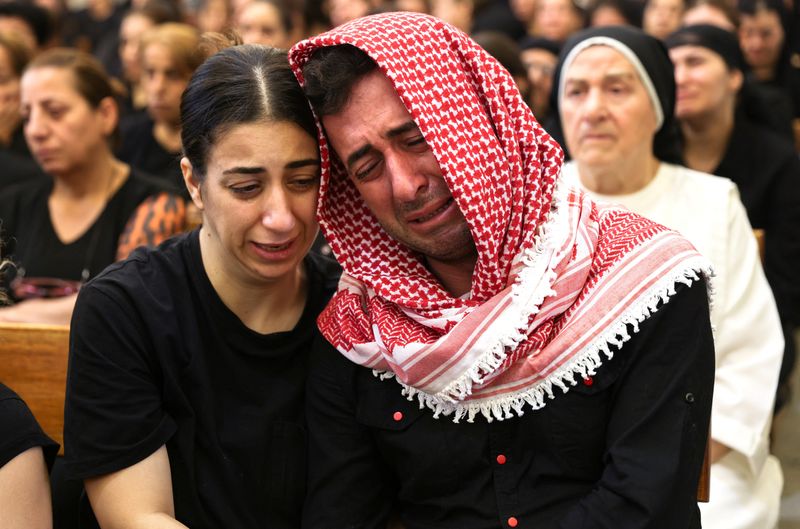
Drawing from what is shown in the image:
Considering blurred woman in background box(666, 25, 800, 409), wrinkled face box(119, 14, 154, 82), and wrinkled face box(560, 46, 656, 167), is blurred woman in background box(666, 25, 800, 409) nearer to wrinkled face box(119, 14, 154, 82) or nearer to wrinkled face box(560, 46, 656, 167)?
wrinkled face box(560, 46, 656, 167)

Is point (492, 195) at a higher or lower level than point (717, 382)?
higher

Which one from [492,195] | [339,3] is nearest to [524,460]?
[492,195]

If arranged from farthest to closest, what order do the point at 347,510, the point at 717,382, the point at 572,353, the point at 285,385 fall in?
1. the point at 717,382
2. the point at 285,385
3. the point at 347,510
4. the point at 572,353

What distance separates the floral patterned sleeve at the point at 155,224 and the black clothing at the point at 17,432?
1.33m

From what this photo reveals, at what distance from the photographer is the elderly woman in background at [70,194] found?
3.55m

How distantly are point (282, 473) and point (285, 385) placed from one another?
0.17 meters

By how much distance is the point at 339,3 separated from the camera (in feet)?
23.8

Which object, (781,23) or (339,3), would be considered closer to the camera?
(781,23)

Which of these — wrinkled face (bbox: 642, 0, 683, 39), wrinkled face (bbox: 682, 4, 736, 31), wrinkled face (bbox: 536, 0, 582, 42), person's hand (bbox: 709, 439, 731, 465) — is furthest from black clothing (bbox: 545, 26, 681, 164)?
wrinkled face (bbox: 536, 0, 582, 42)

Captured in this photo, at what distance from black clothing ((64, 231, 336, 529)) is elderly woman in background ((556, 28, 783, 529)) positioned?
3.63ft

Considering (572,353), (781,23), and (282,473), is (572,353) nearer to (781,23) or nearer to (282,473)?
(282,473)

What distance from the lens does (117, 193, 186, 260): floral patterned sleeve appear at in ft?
10.7

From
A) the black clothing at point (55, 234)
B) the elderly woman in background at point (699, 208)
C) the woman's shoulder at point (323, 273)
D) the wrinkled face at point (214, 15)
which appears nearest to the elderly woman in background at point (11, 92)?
the black clothing at point (55, 234)

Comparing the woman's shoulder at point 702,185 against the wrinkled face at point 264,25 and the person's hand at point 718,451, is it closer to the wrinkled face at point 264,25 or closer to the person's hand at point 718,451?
the person's hand at point 718,451
